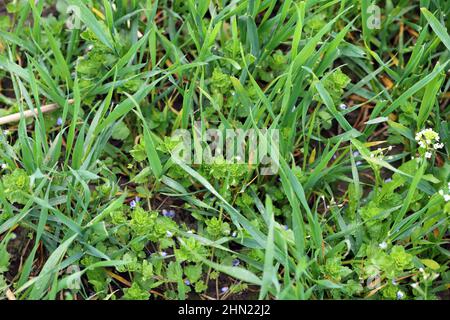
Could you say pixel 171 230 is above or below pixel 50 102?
below

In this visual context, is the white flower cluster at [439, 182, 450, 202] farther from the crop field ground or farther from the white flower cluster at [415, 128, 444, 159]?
the white flower cluster at [415, 128, 444, 159]

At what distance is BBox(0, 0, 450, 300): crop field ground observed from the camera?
6.30ft

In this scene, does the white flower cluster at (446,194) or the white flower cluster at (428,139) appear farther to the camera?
the white flower cluster at (428,139)

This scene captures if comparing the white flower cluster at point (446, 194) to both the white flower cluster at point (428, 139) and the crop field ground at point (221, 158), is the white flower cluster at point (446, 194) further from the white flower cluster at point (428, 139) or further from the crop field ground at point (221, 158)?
the white flower cluster at point (428, 139)

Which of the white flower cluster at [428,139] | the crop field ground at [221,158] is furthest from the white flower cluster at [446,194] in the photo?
the white flower cluster at [428,139]

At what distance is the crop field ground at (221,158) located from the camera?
75.6 inches

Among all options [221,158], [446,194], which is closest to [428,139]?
[446,194]

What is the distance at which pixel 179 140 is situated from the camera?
2066 millimetres

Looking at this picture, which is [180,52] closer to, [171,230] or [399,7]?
[171,230]

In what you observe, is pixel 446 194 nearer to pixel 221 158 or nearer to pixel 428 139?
pixel 428 139

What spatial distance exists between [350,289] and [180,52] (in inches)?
39.4

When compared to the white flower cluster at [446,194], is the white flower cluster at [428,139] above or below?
above

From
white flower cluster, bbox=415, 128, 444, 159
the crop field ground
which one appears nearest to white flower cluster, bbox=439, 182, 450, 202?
the crop field ground

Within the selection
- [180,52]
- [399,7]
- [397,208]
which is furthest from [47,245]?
[399,7]
